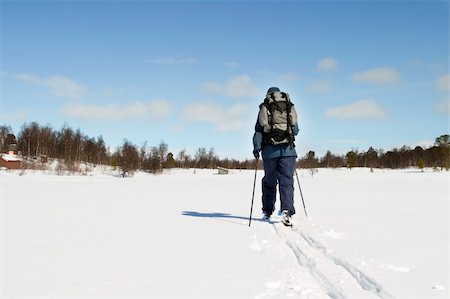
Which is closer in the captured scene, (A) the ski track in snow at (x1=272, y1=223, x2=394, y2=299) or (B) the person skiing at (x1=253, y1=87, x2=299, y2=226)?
(A) the ski track in snow at (x1=272, y1=223, x2=394, y2=299)

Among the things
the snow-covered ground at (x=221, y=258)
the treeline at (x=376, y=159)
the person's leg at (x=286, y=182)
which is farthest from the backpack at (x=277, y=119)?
the treeline at (x=376, y=159)

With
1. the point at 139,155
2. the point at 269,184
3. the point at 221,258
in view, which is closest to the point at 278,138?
the point at 269,184

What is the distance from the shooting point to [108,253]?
383 centimetres

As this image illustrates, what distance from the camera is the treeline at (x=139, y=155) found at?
54.4 metres

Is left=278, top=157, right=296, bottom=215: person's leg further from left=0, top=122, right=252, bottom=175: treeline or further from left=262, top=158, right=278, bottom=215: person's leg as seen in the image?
left=0, top=122, right=252, bottom=175: treeline

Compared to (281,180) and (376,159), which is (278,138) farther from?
(376,159)

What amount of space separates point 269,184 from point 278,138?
847 mm

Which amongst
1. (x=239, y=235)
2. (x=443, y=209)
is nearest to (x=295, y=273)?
(x=239, y=235)

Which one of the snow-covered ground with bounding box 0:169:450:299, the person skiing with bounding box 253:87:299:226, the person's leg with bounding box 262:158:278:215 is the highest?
the person skiing with bounding box 253:87:299:226

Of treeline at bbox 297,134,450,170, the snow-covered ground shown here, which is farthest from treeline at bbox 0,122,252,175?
the snow-covered ground

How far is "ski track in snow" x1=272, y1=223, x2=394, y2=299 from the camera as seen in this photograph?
8.83 feet

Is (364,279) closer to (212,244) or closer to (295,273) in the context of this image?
(295,273)

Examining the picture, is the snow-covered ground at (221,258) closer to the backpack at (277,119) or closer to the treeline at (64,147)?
the backpack at (277,119)

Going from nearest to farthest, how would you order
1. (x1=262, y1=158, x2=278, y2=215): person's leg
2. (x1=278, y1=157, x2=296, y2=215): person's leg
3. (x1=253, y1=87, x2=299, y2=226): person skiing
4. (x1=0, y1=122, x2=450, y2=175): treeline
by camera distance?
(x1=278, y1=157, x2=296, y2=215): person's leg
(x1=253, y1=87, x2=299, y2=226): person skiing
(x1=262, y1=158, x2=278, y2=215): person's leg
(x1=0, y1=122, x2=450, y2=175): treeline
